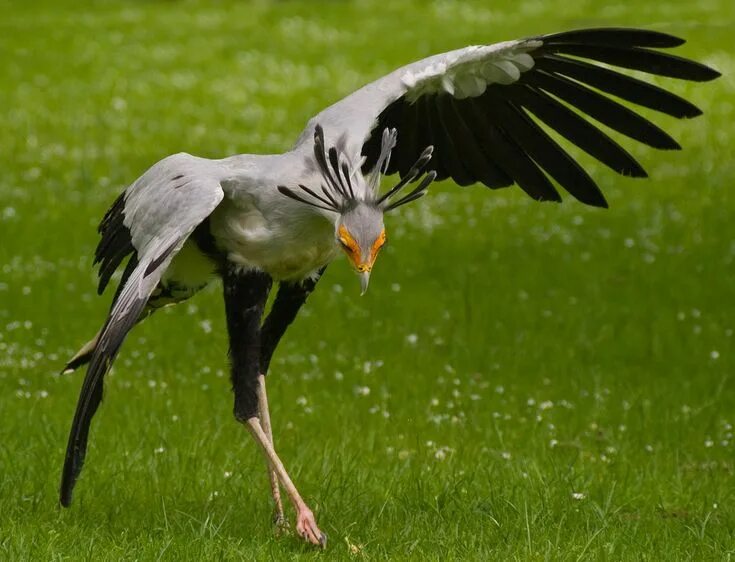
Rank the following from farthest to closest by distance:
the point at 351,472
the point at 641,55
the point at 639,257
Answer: the point at 639,257, the point at 351,472, the point at 641,55

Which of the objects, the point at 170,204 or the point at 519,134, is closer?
the point at 170,204

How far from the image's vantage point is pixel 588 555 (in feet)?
16.9

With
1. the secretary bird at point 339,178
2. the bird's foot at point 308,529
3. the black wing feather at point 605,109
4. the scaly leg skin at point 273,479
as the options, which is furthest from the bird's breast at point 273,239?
the black wing feather at point 605,109

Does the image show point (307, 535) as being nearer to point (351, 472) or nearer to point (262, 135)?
point (351, 472)

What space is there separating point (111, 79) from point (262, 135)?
488 centimetres

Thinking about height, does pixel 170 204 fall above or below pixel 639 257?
above

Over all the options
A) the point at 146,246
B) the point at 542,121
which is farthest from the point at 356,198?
the point at 542,121

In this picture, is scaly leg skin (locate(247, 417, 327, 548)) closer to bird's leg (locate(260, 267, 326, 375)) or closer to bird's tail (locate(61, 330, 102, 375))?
bird's leg (locate(260, 267, 326, 375))

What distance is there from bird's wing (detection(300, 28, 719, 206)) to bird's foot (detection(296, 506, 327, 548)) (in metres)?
1.48

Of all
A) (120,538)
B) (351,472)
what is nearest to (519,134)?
(351,472)

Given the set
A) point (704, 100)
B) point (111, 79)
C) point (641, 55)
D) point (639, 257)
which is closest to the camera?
point (641, 55)

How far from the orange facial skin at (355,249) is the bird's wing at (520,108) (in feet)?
2.22

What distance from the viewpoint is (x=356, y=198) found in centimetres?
500

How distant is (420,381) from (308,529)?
2841 millimetres
